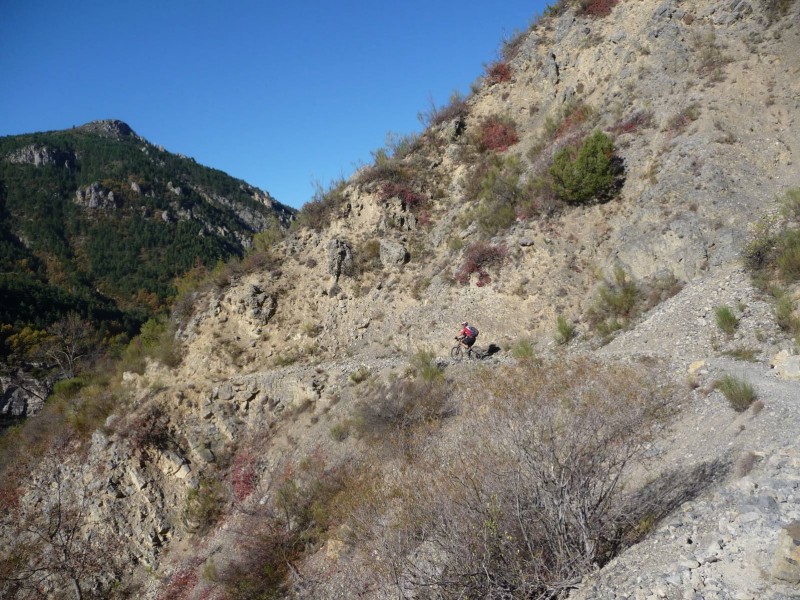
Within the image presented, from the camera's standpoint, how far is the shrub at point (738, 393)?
284 inches

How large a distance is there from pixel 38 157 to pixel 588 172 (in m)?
103

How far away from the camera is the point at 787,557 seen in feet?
11.6

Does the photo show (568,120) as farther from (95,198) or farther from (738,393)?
(95,198)

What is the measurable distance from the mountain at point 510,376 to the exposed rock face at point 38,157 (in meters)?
83.2

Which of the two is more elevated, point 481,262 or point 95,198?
point 95,198

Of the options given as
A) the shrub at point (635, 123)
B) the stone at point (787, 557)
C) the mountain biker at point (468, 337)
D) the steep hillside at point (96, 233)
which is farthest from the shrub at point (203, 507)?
the steep hillside at point (96, 233)

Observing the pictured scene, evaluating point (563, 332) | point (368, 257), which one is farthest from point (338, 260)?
point (563, 332)

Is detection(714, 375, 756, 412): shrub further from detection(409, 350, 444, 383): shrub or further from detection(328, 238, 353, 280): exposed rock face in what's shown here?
detection(328, 238, 353, 280): exposed rock face

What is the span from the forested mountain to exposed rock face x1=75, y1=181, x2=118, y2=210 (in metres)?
0.17

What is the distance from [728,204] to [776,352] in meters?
6.09

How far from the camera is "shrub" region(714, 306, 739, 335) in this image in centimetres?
969

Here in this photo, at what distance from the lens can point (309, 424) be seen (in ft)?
49.2

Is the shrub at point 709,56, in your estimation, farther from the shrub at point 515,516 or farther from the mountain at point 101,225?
the mountain at point 101,225

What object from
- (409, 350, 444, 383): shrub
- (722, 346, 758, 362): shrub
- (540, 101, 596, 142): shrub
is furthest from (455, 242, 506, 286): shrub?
(722, 346, 758, 362): shrub
